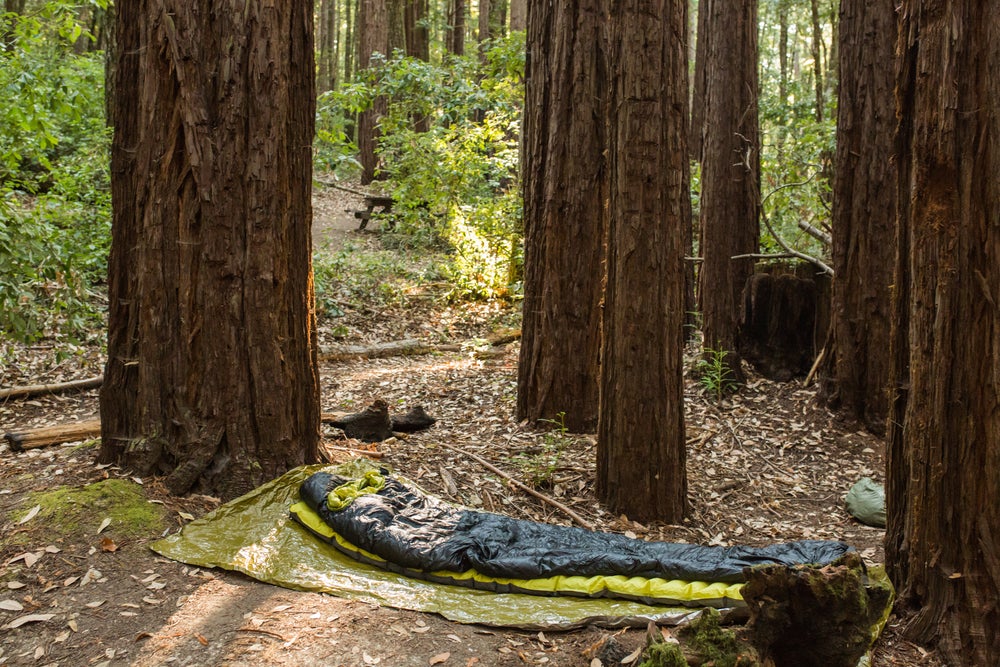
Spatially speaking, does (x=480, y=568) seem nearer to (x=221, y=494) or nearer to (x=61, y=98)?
(x=221, y=494)

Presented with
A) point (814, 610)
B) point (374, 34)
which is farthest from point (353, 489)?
point (374, 34)

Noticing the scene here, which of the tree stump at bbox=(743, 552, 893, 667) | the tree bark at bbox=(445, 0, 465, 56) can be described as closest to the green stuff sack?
the tree stump at bbox=(743, 552, 893, 667)

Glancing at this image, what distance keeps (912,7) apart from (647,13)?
6.40 feet

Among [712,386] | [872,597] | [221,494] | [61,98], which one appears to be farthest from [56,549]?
[712,386]

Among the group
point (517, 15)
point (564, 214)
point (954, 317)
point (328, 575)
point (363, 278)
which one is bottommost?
point (328, 575)

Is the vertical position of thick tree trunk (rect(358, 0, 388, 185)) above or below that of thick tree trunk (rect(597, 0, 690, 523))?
above

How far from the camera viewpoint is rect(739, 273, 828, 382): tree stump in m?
8.55

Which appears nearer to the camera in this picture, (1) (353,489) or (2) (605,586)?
(2) (605,586)

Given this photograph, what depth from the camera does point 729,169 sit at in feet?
29.4

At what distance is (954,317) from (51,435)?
590 centimetres

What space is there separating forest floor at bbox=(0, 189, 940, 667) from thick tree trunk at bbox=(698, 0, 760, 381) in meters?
Result: 1.00

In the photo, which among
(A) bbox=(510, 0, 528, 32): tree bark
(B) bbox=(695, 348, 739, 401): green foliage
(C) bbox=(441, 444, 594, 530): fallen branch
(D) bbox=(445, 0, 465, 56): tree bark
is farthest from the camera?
(D) bbox=(445, 0, 465, 56): tree bark

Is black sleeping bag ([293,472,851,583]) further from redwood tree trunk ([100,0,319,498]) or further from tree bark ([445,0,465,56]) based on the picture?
tree bark ([445,0,465,56])

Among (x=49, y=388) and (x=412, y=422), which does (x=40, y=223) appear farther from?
(x=412, y=422)
